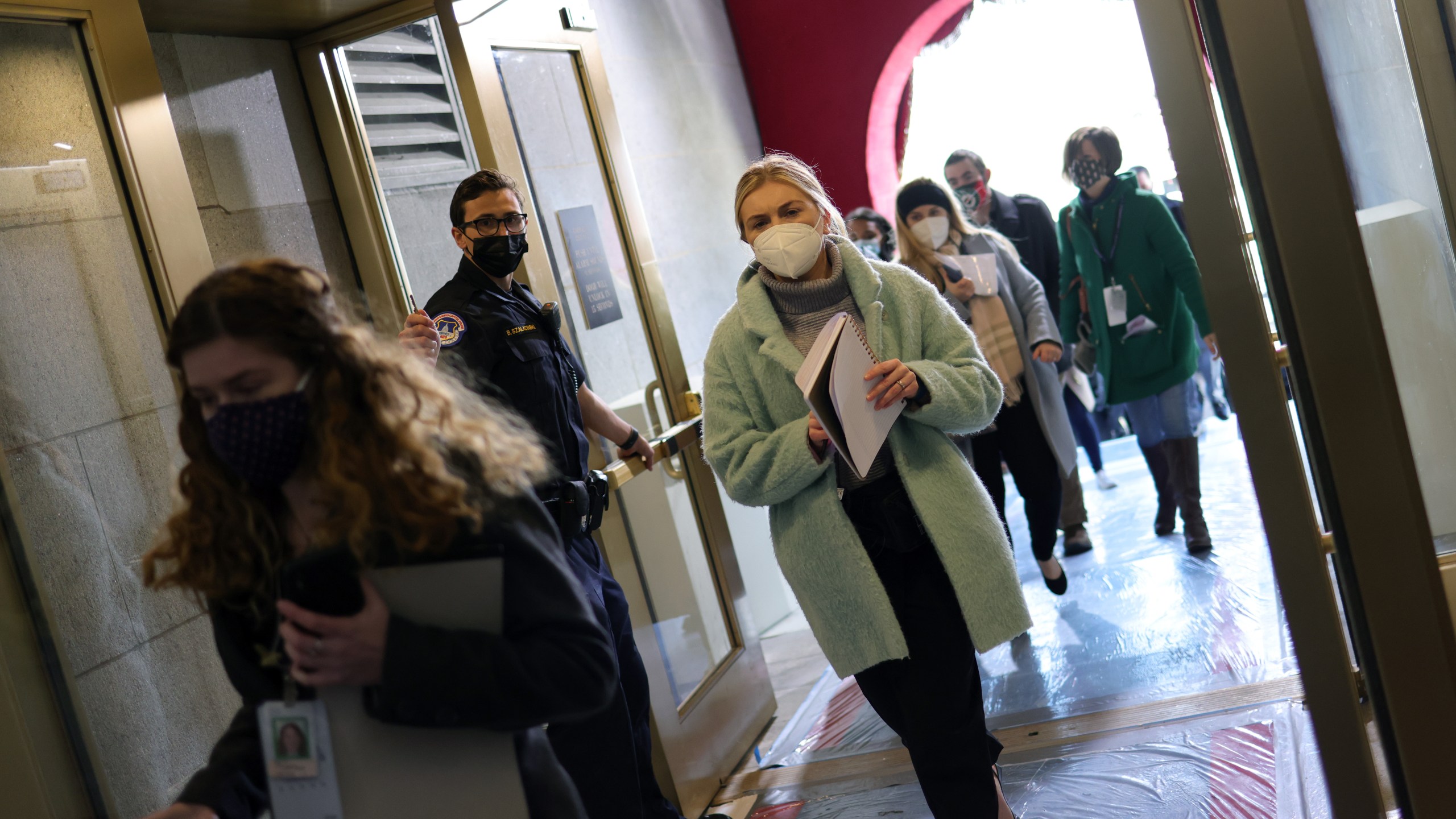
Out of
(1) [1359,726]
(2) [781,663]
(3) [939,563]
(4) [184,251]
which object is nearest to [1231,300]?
(1) [1359,726]

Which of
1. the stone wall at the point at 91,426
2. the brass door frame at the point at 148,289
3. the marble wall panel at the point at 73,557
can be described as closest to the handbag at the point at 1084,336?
the brass door frame at the point at 148,289

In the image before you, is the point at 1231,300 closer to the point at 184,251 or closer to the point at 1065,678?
the point at 184,251

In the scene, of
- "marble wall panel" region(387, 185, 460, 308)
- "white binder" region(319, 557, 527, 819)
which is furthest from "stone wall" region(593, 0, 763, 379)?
"white binder" region(319, 557, 527, 819)

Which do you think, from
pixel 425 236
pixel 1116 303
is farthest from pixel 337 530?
pixel 1116 303

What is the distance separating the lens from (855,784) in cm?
275

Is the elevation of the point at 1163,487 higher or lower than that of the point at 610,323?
lower

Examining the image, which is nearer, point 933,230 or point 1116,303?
point 933,230

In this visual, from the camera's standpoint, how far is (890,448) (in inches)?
80.7

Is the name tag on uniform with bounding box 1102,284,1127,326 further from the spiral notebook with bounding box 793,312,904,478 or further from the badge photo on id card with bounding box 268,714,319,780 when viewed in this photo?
the badge photo on id card with bounding box 268,714,319,780

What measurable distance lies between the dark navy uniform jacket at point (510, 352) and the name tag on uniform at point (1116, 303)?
221 cm

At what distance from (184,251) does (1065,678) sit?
2.48 meters

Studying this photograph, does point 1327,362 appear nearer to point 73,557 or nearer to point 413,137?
point 73,557

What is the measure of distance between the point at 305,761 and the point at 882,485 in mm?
1287

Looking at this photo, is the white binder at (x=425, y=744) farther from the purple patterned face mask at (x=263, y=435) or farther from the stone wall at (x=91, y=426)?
the stone wall at (x=91, y=426)
